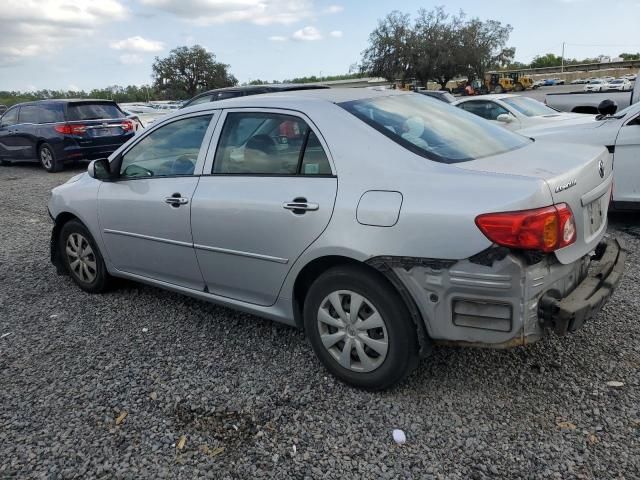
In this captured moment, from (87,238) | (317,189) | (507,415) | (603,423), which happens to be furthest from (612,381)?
(87,238)

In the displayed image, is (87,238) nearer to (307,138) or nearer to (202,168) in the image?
(202,168)

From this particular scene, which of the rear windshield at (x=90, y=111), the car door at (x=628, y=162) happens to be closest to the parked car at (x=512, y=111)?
the car door at (x=628, y=162)

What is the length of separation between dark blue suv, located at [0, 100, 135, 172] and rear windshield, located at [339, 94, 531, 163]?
10.3 m

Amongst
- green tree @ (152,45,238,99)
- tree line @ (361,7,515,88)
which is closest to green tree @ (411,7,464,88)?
tree line @ (361,7,515,88)

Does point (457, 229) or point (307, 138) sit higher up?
point (307, 138)

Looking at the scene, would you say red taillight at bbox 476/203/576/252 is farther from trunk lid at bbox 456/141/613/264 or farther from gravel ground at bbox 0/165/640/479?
gravel ground at bbox 0/165/640/479

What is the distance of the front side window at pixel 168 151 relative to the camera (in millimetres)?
3662

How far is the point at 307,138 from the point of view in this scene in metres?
3.08

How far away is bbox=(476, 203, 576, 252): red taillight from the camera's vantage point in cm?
233

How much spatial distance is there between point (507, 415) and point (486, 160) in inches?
52.4

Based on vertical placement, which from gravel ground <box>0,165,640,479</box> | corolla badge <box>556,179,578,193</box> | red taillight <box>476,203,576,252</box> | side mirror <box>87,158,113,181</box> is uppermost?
side mirror <box>87,158,113,181</box>

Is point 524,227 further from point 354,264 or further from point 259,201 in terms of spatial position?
point 259,201

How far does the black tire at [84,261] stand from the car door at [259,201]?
1.40 meters

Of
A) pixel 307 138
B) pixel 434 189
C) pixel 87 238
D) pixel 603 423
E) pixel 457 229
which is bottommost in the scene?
pixel 603 423
